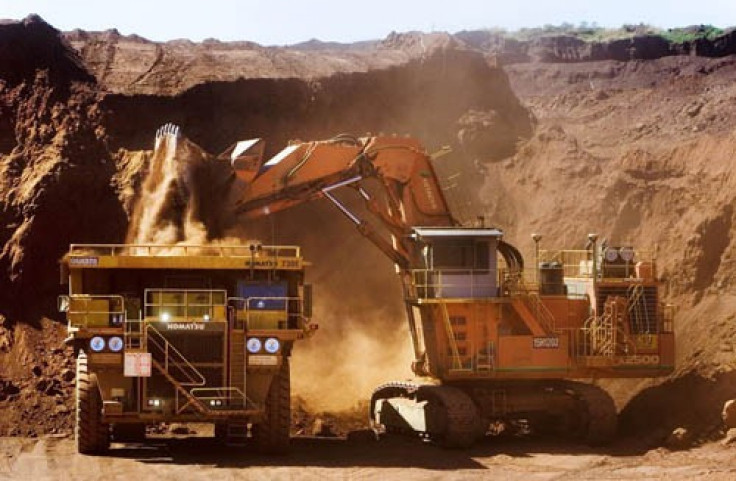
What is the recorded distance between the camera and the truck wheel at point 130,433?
33906 millimetres

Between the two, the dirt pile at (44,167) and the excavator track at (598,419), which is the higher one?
the dirt pile at (44,167)

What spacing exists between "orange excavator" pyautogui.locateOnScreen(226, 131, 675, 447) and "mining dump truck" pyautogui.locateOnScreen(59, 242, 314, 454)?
3730mm

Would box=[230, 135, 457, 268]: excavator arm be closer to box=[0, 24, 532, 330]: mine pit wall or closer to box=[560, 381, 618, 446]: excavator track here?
box=[0, 24, 532, 330]: mine pit wall

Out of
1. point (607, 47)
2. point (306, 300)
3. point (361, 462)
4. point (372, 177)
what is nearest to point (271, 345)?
point (306, 300)

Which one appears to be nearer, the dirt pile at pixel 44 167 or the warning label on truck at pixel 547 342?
the warning label on truck at pixel 547 342

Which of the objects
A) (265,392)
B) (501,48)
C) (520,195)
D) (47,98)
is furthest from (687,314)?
(501,48)

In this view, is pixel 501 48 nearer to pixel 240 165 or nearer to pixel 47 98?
pixel 47 98

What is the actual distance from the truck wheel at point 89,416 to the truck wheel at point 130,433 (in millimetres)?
3010

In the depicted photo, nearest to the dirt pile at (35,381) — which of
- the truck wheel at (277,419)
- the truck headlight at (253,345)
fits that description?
the truck wheel at (277,419)

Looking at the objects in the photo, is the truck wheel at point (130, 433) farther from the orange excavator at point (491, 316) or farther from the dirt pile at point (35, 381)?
the orange excavator at point (491, 316)

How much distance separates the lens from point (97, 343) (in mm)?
30078

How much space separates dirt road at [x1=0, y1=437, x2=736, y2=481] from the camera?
2803cm

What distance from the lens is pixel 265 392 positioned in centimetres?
3056

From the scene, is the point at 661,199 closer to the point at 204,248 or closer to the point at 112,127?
the point at 112,127
